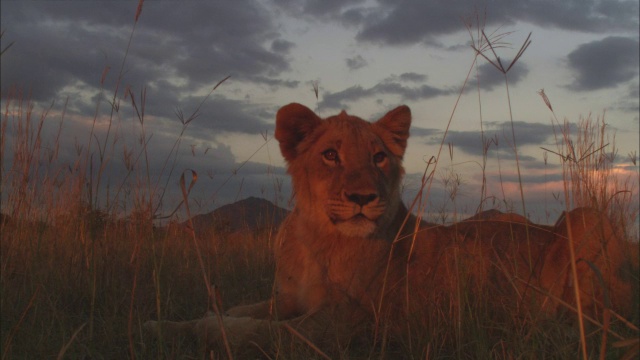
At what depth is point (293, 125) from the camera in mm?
4289

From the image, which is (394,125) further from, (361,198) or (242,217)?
(242,217)

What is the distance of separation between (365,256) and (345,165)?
2.16ft

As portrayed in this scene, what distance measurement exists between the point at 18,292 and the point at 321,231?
2302 millimetres

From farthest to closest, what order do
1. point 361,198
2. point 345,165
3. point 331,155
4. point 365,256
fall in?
point 331,155 < point 345,165 < point 365,256 < point 361,198

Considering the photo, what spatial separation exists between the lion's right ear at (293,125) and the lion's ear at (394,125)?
517 mm

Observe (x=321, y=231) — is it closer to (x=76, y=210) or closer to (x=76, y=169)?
(x=76, y=169)

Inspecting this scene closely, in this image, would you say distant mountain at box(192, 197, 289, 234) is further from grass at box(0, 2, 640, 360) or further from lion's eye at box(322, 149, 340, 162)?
lion's eye at box(322, 149, 340, 162)

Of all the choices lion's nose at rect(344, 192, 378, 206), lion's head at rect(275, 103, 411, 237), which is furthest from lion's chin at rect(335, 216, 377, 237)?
lion's nose at rect(344, 192, 378, 206)

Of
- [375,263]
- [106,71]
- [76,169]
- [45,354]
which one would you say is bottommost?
[45,354]

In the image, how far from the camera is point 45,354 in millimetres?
2844

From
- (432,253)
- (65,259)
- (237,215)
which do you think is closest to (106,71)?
(65,259)

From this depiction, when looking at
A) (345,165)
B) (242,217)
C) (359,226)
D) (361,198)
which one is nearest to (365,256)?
(359,226)

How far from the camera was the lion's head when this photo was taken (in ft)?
11.8

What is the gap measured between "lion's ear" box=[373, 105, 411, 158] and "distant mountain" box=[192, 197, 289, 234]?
321 centimetres
